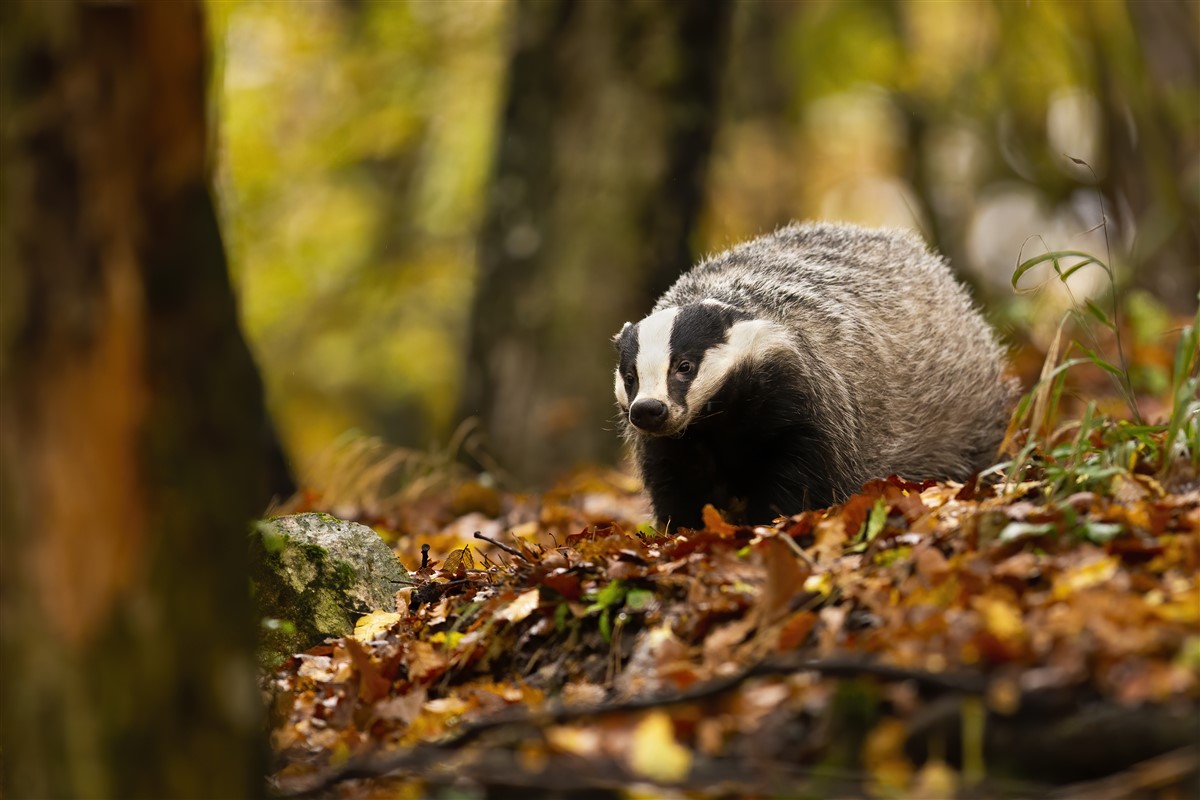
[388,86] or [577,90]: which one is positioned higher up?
[388,86]

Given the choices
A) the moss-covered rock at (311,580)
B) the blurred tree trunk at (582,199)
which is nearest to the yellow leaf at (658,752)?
the moss-covered rock at (311,580)

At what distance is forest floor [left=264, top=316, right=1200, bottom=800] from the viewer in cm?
294

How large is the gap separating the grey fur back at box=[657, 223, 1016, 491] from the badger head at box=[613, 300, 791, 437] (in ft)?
0.70

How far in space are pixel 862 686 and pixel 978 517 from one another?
110cm

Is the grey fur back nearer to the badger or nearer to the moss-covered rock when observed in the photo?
the badger

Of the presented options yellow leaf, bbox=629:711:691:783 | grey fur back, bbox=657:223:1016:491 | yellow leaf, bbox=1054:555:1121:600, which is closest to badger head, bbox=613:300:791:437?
grey fur back, bbox=657:223:1016:491

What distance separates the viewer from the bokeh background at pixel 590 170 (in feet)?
32.1

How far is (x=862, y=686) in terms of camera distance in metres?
3.12

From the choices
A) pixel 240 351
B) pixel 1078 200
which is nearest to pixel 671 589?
pixel 240 351

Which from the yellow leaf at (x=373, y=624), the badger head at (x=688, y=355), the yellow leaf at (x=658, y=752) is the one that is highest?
the badger head at (x=688, y=355)

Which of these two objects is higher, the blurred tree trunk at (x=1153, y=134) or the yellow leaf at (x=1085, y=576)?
the blurred tree trunk at (x=1153, y=134)

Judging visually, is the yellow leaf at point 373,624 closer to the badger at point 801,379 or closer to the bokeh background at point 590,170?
the badger at point 801,379

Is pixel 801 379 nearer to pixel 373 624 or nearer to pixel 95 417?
pixel 373 624

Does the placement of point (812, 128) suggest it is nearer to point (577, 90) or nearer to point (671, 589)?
point (577, 90)
